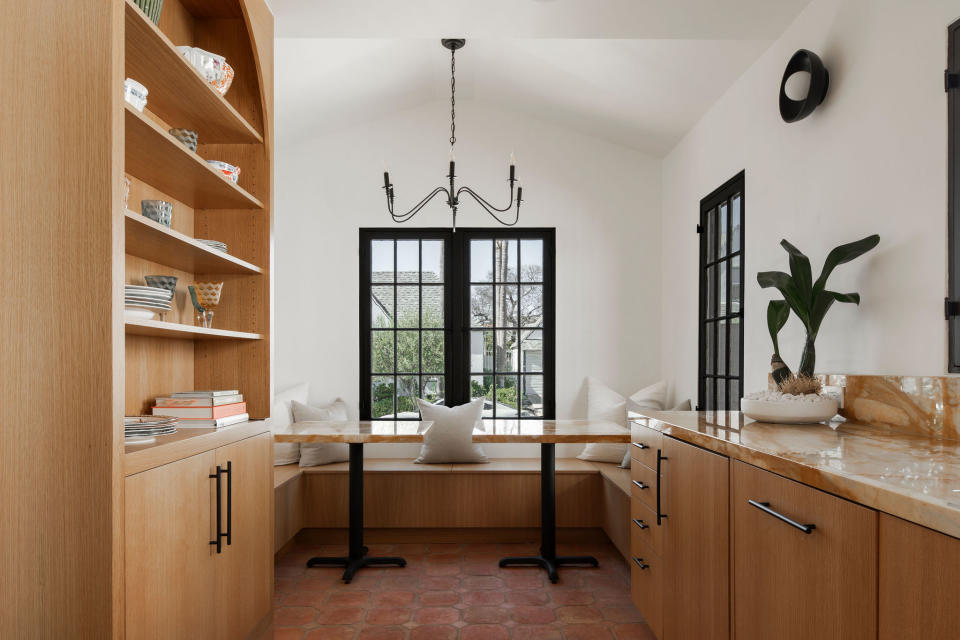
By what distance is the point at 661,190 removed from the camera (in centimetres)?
504

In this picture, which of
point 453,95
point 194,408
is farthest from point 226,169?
point 453,95

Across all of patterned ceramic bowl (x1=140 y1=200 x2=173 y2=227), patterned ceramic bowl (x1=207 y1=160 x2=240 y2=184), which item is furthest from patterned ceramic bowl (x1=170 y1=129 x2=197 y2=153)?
patterned ceramic bowl (x1=140 y1=200 x2=173 y2=227)

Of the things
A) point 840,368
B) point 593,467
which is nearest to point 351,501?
point 593,467

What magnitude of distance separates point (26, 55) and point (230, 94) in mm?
1193

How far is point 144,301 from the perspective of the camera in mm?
1887

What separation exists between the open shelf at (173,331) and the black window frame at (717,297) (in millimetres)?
2491

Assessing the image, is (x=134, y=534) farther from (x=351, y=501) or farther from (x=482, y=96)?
(x=482, y=96)

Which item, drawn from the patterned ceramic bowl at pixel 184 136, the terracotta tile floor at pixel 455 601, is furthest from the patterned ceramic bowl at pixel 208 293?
the terracotta tile floor at pixel 455 601

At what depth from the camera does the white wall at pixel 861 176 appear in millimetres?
1976

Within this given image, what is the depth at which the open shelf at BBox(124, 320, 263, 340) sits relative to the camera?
5.76 ft

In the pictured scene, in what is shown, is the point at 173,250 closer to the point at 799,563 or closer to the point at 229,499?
the point at 229,499

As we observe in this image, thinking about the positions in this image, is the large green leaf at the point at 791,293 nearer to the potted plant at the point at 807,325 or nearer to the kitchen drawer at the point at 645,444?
the potted plant at the point at 807,325

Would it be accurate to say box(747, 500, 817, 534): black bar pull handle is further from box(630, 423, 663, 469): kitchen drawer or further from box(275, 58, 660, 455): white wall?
box(275, 58, 660, 455): white wall

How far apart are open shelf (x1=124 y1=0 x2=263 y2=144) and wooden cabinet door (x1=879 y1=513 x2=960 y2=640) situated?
198 centimetres
